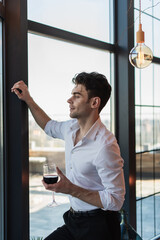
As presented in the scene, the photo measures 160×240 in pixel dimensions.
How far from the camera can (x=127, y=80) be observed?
11.1 ft

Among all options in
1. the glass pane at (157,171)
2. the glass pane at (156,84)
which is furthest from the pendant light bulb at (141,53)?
the glass pane at (157,171)

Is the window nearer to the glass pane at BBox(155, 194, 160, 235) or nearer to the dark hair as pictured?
the glass pane at BBox(155, 194, 160, 235)

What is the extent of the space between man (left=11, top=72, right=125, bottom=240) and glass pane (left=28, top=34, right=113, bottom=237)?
0.38 metres

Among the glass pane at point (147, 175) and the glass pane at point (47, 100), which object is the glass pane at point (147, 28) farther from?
the glass pane at point (147, 175)

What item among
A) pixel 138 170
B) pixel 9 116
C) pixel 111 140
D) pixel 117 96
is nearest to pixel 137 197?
pixel 138 170

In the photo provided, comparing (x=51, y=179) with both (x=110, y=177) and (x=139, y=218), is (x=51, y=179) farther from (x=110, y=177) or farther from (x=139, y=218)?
(x=139, y=218)

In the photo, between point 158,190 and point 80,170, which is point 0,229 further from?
point 158,190

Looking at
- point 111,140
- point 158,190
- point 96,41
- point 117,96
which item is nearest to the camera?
point 111,140

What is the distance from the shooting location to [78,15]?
3.02 meters

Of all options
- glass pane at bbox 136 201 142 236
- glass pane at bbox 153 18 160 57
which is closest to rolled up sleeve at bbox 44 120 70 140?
glass pane at bbox 136 201 142 236

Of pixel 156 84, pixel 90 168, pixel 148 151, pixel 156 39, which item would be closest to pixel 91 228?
pixel 90 168

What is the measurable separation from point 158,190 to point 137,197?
546 millimetres

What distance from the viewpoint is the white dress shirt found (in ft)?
6.48

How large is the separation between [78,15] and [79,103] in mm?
1163
